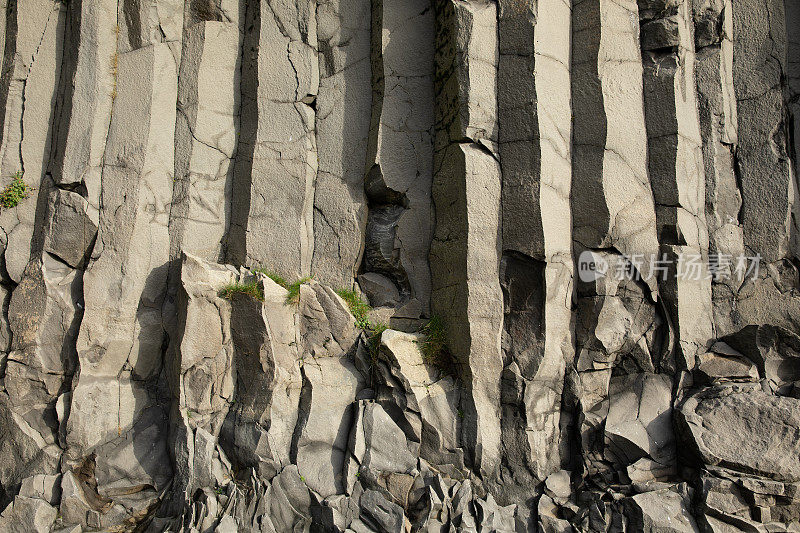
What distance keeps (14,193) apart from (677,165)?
4.92 metres

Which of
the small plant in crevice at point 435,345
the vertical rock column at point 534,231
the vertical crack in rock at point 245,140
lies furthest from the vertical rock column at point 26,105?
the vertical rock column at point 534,231

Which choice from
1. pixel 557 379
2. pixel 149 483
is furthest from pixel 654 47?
pixel 149 483

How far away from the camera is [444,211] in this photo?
509cm

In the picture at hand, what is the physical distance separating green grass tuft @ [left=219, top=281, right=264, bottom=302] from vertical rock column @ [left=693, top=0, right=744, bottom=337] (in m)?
3.46

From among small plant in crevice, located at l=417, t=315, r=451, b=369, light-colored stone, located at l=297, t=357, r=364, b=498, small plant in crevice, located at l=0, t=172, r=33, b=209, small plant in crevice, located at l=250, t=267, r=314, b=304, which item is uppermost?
small plant in crevice, located at l=0, t=172, r=33, b=209

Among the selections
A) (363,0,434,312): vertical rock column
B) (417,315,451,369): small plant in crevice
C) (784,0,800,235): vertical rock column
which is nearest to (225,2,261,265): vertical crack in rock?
(363,0,434,312): vertical rock column

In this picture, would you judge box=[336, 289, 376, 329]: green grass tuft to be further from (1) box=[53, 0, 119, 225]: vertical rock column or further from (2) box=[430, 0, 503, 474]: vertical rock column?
(1) box=[53, 0, 119, 225]: vertical rock column

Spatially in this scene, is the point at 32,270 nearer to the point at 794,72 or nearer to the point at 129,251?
the point at 129,251

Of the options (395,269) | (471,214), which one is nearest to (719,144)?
(471,214)

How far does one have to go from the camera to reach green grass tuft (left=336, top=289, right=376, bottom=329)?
5.01m

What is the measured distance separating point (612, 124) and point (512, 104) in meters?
0.83

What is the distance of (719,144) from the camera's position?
5.71 m

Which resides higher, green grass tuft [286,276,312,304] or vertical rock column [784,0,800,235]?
vertical rock column [784,0,800,235]

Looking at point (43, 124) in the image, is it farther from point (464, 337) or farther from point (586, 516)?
point (586, 516)
